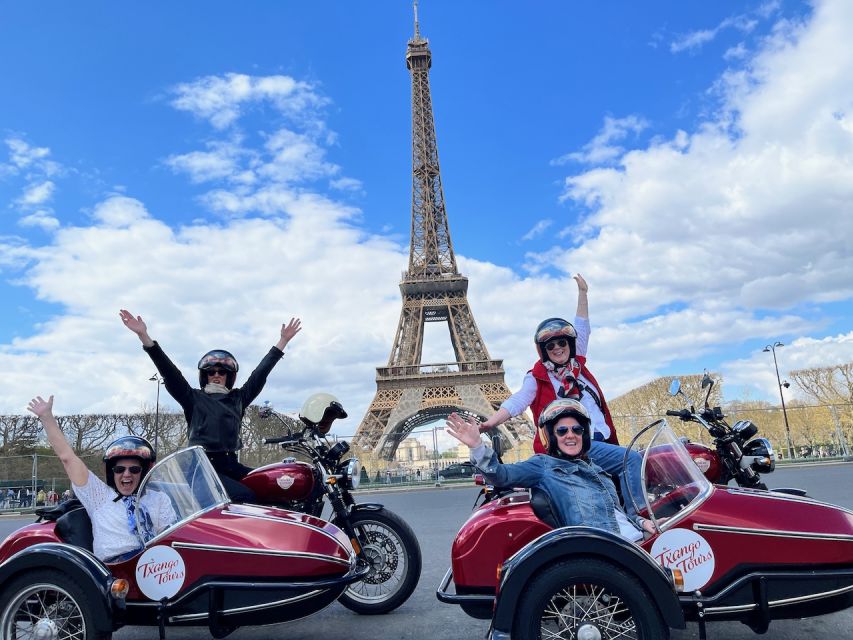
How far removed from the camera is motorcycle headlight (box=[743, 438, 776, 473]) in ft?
13.6

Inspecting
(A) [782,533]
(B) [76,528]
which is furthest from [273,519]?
(A) [782,533]

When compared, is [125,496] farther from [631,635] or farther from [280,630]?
[631,635]

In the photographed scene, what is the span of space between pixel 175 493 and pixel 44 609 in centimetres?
67

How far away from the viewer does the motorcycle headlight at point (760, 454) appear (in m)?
4.16

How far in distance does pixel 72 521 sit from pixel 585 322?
3.11m

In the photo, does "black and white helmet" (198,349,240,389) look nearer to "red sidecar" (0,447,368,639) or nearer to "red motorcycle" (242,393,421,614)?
"red motorcycle" (242,393,421,614)

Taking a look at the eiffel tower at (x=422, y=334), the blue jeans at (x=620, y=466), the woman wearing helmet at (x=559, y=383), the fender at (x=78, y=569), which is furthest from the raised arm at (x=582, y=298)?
the eiffel tower at (x=422, y=334)

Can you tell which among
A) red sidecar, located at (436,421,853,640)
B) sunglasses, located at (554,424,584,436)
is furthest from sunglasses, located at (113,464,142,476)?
sunglasses, located at (554,424,584,436)

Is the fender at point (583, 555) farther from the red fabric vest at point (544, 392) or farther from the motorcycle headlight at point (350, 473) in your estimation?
the motorcycle headlight at point (350, 473)

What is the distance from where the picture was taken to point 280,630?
377 cm

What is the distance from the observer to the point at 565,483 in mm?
2611

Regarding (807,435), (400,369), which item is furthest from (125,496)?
(400,369)

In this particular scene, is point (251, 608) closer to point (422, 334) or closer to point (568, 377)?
point (568, 377)

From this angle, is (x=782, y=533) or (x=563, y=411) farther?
(x=563, y=411)
